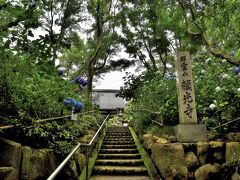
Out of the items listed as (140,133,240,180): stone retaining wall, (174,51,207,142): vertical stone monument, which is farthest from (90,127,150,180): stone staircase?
(174,51,207,142): vertical stone monument

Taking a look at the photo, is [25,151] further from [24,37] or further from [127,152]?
[127,152]

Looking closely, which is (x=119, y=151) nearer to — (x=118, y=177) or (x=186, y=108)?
(x=118, y=177)

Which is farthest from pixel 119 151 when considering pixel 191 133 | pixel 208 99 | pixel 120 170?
pixel 208 99

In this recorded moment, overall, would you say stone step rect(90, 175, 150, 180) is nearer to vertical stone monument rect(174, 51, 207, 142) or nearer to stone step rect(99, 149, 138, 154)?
vertical stone monument rect(174, 51, 207, 142)

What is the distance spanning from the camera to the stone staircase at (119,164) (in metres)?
6.73

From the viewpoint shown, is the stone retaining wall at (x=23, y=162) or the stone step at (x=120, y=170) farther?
the stone step at (x=120, y=170)

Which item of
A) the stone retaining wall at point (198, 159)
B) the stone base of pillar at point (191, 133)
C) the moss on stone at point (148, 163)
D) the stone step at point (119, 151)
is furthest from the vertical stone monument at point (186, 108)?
the stone step at point (119, 151)

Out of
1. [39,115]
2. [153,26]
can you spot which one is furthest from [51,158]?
[153,26]

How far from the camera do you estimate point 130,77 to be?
1727 cm

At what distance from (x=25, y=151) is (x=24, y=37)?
2.09 m

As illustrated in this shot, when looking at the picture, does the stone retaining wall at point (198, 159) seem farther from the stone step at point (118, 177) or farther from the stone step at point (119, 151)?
the stone step at point (119, 151)

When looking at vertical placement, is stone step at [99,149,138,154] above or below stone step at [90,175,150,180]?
above

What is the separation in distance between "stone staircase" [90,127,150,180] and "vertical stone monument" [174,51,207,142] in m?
1.45

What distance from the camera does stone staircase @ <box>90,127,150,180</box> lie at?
6.73 meters
